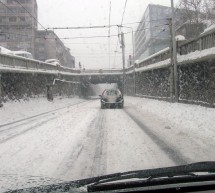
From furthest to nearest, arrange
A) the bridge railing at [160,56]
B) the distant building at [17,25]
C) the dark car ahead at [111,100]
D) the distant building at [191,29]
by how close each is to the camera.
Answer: the distant building at [17,25], the distant building at [191,29], the bridge railing at [160,56], the dark car ahead at [111,100]

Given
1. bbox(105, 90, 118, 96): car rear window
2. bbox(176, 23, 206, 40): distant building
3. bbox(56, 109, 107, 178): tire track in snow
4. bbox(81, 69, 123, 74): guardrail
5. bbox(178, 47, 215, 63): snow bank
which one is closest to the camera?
bbox(56, 109, 107, 178): tire track in snow

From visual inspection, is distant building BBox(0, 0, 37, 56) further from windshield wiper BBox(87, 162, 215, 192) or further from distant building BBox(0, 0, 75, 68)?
windshield wiper BBox(87, 162, 215, 192)

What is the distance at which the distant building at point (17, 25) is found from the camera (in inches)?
3767

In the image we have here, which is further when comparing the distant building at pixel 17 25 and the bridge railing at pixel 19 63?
the distant building at pixel 17 25

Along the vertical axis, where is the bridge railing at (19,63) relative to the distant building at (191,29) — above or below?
below

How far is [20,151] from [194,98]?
1478cm

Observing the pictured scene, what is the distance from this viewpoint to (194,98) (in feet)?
72.3

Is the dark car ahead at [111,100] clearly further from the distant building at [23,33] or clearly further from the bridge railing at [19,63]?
the distant building at [23,33]

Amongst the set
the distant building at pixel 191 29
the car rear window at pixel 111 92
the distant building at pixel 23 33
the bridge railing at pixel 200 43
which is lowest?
the car rear window at pixel 111 92

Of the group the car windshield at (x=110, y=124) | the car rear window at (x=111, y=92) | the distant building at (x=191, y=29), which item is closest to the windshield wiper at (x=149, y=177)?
the car windshield at (x=110, y=124)

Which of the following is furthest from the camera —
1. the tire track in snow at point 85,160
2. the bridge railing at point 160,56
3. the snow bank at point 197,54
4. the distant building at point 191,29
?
the distant building at point 191,29

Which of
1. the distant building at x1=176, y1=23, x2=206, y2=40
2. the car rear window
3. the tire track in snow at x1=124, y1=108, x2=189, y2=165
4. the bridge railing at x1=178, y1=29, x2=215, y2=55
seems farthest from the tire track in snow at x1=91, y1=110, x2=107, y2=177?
the distant building at x1=176, y1=23, x2=206, y2=40

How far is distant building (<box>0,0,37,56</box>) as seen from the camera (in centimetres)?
9569

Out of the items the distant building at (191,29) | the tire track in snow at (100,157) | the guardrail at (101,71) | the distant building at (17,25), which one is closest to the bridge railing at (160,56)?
the distant building at (191,29)
